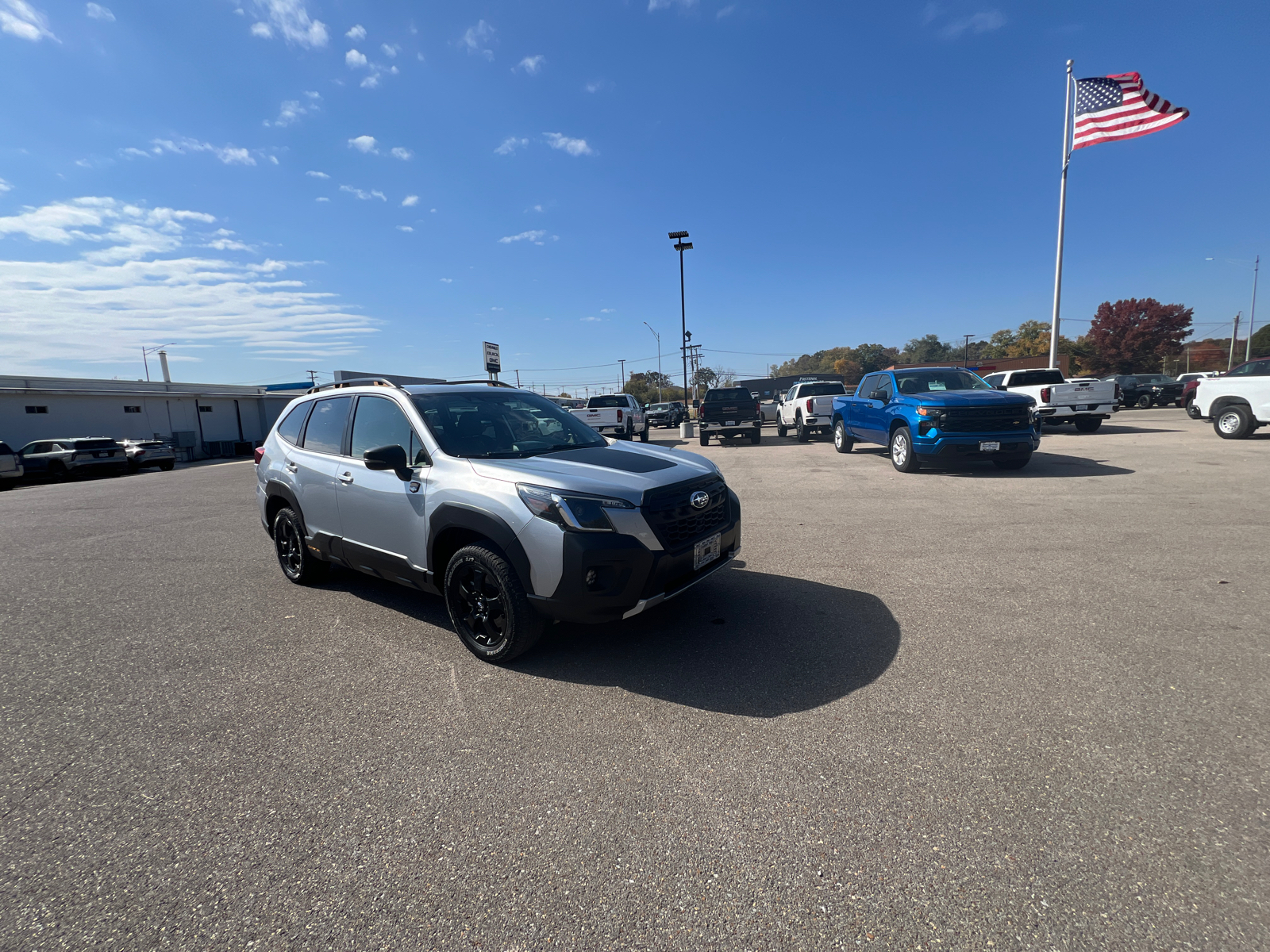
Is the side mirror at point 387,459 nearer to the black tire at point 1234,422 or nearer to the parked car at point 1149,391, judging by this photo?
the black tire at point 1234,422

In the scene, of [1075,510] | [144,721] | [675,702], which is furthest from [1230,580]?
[144,721]

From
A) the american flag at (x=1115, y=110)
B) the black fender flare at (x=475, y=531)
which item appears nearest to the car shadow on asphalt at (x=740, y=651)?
the black fender flare at (x=475, y=531)

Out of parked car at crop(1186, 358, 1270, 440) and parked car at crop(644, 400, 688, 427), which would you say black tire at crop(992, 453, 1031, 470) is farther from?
parked car at crop(644, 400, 688, 427)

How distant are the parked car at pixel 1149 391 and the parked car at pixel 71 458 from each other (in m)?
42.3

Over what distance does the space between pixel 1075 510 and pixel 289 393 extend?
46.3 meters

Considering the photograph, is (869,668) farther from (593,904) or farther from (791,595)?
(593,904)

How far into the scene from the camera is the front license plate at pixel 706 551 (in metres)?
3.73

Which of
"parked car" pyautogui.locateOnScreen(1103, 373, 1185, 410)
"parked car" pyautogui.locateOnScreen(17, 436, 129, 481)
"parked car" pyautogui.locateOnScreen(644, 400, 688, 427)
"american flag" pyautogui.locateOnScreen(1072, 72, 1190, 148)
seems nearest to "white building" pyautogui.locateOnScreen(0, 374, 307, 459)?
"parked car" pyautogui.locateOnScreen(17, 436, 129, 481)

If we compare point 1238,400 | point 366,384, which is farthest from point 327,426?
point 1238,400

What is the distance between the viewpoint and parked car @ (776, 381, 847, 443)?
1845cm

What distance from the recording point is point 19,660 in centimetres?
403

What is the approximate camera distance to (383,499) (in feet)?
13.8

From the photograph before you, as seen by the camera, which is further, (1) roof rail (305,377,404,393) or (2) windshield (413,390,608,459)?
Answer: (1) roof rail (305,377,404,393)

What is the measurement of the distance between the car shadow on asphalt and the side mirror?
145cm
